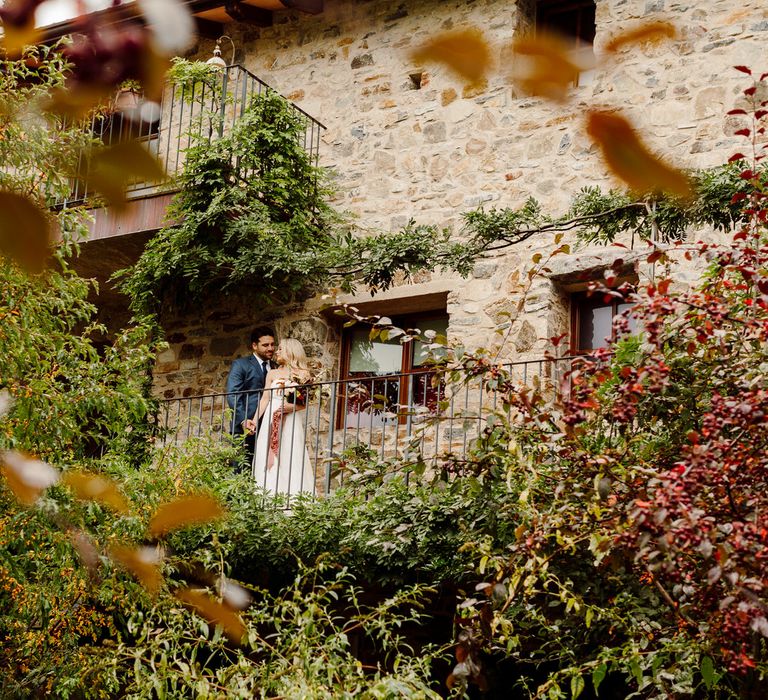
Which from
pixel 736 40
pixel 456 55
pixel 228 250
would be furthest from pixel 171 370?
pixel 456 55

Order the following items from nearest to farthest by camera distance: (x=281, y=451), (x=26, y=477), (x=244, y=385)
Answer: (x=26, y=477)
(x=281, y=451)
(x=244, y=385)

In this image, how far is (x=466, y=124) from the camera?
8.86 meters

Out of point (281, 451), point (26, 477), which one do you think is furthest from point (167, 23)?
point (281, 451)

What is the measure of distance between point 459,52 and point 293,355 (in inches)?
278

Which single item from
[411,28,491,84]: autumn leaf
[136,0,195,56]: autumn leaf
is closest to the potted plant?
[136,0,195,56]: autumn leaf

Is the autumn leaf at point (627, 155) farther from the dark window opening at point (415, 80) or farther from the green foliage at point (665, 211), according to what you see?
the dark window opening at point (415, 80)

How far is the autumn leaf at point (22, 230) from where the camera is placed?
111cm

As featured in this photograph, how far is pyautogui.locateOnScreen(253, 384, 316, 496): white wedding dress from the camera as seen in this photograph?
7.88m

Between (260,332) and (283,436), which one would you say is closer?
(283,436)

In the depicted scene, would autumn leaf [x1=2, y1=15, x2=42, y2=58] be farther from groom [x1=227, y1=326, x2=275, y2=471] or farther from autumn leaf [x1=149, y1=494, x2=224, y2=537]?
groom [x1=227, y1=326, x2=275, y2=471]

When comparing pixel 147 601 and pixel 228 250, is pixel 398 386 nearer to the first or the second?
pixel 228 250

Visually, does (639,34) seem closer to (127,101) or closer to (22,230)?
(22,230)

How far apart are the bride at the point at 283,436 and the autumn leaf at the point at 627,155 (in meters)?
6.62

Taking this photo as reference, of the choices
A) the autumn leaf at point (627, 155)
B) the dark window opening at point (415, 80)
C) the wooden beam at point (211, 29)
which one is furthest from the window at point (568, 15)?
the autumn leaf at point (627, 155)
